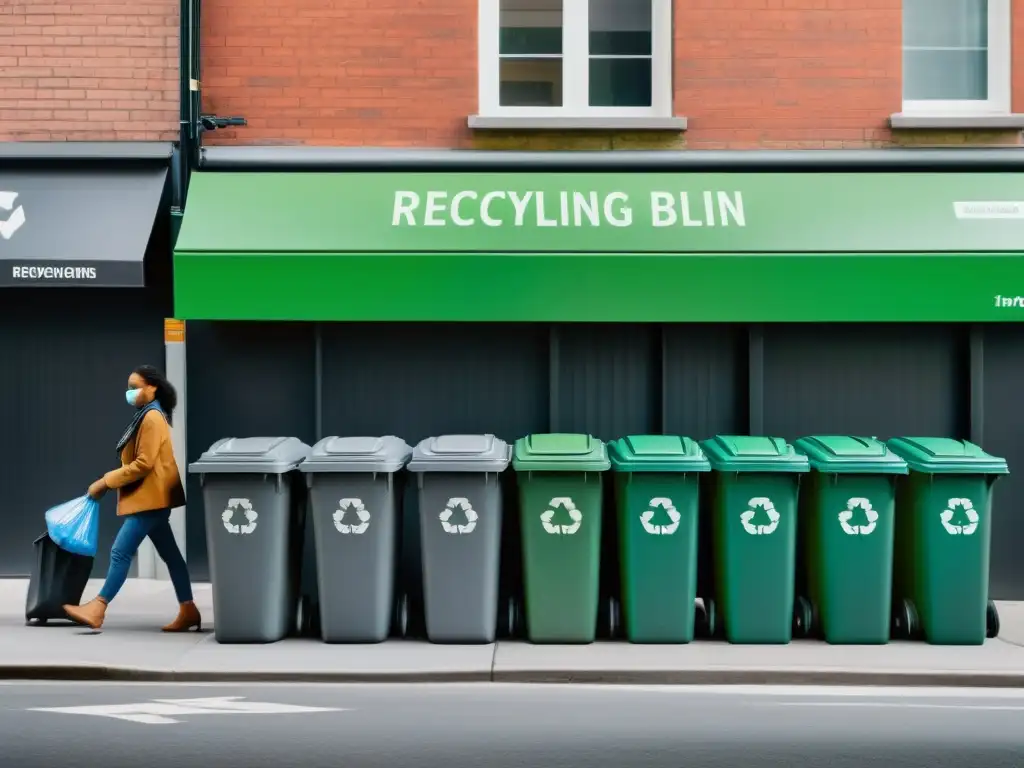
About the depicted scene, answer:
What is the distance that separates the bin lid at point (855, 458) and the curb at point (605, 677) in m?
1.33

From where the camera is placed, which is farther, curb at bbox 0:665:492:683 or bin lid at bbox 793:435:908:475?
bin lid at bbox 793:435:908:475

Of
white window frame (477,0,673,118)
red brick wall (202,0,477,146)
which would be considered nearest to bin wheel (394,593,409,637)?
Result: red brick wall (202,0,477,146)

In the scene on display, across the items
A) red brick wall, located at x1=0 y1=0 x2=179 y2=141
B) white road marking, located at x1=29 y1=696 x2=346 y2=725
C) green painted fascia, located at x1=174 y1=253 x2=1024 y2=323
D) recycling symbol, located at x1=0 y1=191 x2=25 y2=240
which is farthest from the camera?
red brick wall, located at x1=0 y1=0 x2=179 y2=141

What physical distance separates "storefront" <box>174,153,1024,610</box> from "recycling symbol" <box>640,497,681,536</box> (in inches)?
83.6

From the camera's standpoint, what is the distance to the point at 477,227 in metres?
10.0

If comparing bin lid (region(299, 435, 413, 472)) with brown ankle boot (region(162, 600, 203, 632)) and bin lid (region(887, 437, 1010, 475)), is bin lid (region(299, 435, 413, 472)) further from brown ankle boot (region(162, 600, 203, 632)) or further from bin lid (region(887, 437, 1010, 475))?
bin lid (region(887, 437, 1010, 475))

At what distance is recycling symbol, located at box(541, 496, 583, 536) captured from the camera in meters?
8.15

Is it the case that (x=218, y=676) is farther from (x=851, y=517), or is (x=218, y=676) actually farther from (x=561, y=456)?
(x=851, y=517)

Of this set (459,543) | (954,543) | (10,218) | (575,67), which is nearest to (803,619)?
(954,543)

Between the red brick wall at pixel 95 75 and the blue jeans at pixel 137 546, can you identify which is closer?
the blue jeans at pixel 137 546

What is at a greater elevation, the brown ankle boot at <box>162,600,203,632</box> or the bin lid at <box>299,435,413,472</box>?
the bin lid at <box>299,435,413,472</box>

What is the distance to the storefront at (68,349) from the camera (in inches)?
413

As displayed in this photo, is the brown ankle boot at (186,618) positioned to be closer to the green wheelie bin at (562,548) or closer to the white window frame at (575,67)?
the green wheelie bin at (562,548)

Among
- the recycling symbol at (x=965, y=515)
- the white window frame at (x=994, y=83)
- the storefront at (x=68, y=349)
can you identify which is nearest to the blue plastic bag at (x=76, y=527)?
the storefront at (x=68, y=349)
